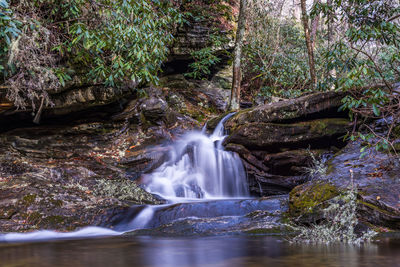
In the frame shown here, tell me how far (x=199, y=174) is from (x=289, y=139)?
2.49m

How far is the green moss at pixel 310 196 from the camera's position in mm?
4371

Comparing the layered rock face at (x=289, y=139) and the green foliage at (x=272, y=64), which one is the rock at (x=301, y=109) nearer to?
the layered rock face at (x=289, y=139)

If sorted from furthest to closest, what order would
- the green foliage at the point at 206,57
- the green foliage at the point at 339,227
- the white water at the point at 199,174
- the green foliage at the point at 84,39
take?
1. the green foliage at the point at 206,57
2. the white water at the point at 199,174
3. the green foliage at the point at 84,39
4. the green foliage at the point at 339,227

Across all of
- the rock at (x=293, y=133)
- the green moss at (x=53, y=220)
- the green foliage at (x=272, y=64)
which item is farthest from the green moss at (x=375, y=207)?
the green foliage at (x=272, y=64)

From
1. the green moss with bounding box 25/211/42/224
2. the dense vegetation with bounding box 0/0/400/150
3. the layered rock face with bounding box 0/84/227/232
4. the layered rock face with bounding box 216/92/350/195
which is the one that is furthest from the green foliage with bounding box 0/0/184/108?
the layered rock face with bounding box 216/92/350/195

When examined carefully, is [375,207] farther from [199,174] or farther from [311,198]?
[199,174]

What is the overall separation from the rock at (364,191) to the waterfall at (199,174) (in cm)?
286

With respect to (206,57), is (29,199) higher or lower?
lower

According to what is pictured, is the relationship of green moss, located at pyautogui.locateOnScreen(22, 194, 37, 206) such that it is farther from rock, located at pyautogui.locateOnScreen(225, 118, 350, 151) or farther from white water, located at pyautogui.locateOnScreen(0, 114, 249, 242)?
rock, located at pyautogui.locateOnScreen(225, 118, 350, 151)

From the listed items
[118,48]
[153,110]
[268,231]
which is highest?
[118,48]

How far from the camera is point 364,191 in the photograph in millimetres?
4332

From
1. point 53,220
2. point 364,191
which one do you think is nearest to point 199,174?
point 53,220

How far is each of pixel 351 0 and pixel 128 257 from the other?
6253mm

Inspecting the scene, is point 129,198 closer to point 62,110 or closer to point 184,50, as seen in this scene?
point 62,110
